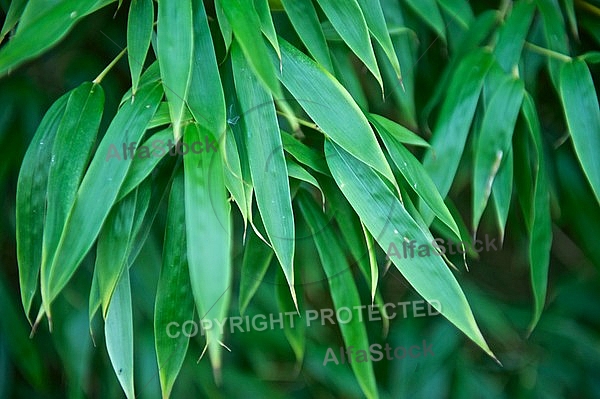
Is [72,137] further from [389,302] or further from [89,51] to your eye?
[389,302]

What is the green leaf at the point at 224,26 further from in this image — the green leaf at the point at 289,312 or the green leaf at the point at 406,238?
the green leaf at the point at 289,312

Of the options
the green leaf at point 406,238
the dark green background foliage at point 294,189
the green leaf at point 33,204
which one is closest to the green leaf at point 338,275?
the dark green background foliage at point 294,189

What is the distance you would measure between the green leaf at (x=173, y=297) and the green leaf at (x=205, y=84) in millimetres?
68

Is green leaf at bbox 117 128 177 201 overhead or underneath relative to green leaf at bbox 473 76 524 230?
overhead

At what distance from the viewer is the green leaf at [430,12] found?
2.11 ft

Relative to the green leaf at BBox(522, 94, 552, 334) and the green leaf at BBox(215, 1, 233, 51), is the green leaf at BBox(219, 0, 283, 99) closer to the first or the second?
the green leaf at BBox(215, 1, 233, 51)

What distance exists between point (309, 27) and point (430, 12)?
17 centimetres

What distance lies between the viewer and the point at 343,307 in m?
0.63

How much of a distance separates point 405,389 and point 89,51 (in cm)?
53

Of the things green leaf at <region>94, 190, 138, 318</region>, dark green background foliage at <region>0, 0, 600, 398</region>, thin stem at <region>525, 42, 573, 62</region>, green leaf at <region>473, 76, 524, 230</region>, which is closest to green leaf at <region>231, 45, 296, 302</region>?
dark green background foliage at <region>0, 0, 600, 398</region>

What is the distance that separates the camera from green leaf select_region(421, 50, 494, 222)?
0.60m

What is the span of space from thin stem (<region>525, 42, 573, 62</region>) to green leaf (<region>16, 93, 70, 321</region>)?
453mm

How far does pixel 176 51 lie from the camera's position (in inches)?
18.0

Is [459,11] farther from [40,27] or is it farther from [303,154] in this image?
[40,27]
